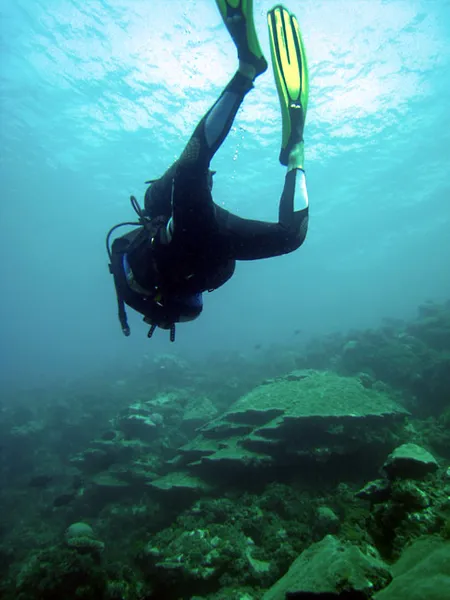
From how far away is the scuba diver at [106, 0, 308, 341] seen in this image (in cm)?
301

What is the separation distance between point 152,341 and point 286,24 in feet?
235

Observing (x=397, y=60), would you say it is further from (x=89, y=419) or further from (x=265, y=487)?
(x=89, y=419)

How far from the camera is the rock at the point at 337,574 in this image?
2.47m

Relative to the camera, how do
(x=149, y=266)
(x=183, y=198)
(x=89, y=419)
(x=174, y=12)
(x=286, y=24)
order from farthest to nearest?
(x=89, y=419) < (x=174, y=12) < (x=286, y=24) < (x=149, y=266) < (x=183, y=198)

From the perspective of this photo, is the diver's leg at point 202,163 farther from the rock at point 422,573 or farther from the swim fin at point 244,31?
the rock at point 422,573

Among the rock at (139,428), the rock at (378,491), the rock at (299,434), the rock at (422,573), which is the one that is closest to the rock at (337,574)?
the rock at (422,573)

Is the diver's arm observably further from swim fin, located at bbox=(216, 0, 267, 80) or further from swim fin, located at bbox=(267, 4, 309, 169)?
swim fin, located at bbox=(216, 0, 267, 80)

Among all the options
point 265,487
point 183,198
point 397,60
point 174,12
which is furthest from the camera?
point 397,60

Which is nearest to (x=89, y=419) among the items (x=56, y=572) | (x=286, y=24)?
(x=56, y=572)

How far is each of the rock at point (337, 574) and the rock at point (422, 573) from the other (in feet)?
0.49

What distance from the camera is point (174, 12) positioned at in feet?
49.0

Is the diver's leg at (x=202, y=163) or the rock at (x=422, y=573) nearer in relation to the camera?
the rock at (x=422, y=573)

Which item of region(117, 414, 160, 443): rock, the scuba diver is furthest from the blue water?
region(117, 414, 160, 443): rock

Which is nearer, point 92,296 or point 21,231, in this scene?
point 21,231
